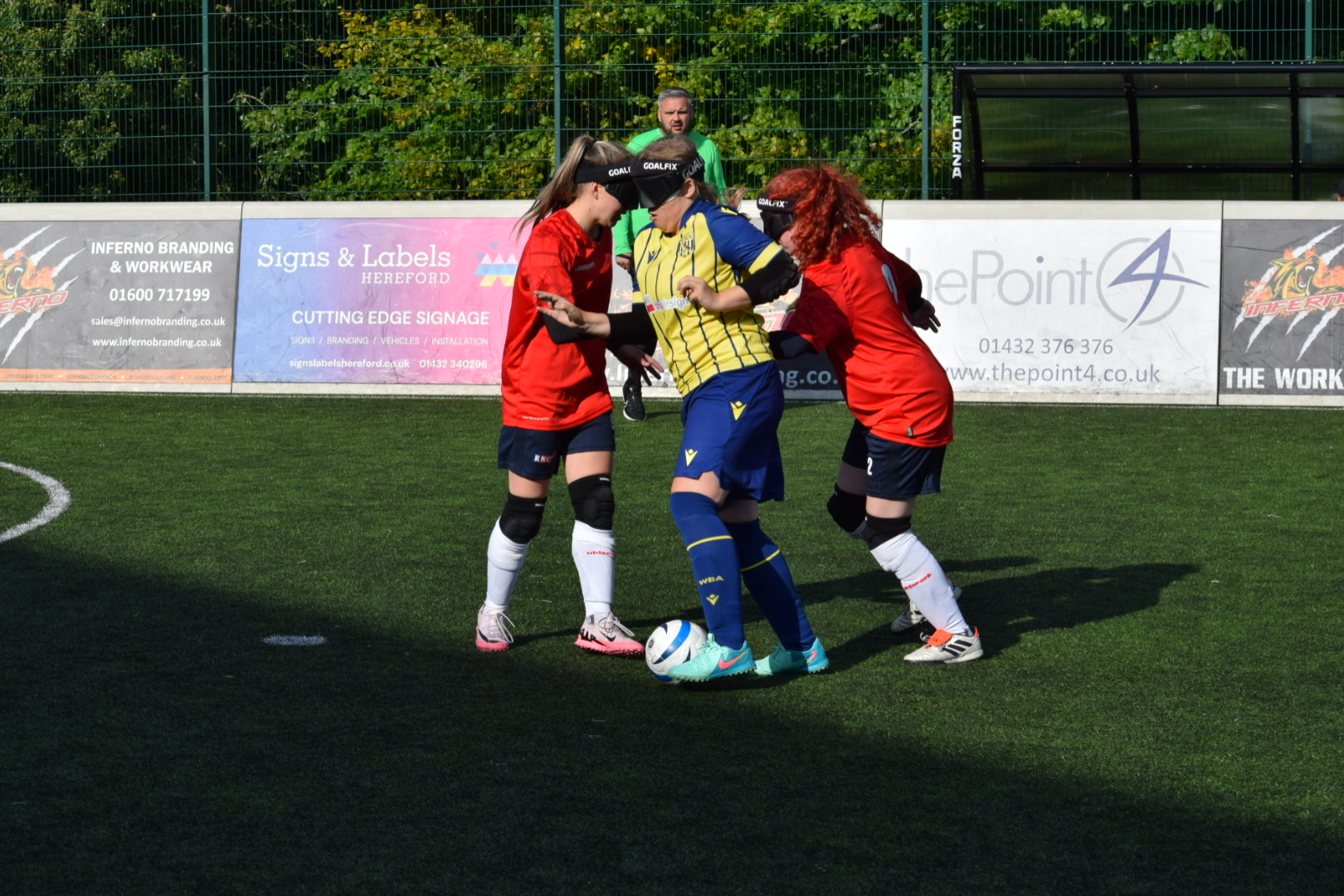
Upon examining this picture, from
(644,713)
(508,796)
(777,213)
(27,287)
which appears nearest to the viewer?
(508,796)

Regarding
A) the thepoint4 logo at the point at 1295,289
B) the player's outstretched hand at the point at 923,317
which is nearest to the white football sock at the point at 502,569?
the player's outstretched hand at the point at 923,317

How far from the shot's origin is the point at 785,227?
17.3ft

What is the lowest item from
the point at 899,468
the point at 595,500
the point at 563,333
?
the point at 595,500

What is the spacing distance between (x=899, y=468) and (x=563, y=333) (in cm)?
124

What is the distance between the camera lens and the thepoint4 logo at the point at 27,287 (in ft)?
47.2

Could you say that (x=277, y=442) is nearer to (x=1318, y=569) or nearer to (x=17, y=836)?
(x=1318, y=569)

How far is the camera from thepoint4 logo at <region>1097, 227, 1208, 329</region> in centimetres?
1309

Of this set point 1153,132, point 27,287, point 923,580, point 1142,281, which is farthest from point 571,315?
point 1153,132

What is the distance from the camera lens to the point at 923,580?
531 centimetres

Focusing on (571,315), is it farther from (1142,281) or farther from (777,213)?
(1142,281)

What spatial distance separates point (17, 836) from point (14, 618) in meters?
2.35

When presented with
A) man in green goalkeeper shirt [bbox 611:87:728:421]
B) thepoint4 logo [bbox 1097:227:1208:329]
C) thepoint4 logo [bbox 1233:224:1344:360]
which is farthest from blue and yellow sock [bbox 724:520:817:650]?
thepoint4 logo [bbox 1233:224:1344:360]

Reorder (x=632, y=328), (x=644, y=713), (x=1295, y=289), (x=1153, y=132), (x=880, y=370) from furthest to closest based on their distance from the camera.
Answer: (x=1153, y=132)
(x=1295, y=289)
(x=880, y=370)
(x=632, y=328)
(x=644, y=713)

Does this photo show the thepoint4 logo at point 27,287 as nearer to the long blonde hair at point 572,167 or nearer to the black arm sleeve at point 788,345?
the long blonde hair at point 572,167
